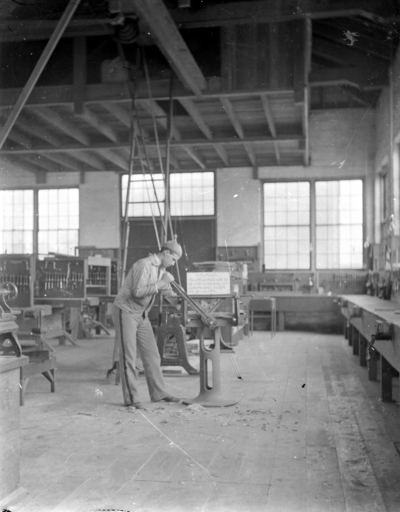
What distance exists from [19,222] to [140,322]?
9788mm

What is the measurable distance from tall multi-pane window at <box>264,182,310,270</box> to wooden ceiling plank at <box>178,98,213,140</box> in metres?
4.31

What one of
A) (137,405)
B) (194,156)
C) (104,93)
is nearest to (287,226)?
(194,156)

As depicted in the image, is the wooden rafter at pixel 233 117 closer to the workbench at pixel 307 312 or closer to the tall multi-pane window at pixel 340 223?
the tall multi-pane window at pixel 340 223

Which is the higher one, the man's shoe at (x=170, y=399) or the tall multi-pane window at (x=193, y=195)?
the tall multi-pane window at (x=193, y=195)

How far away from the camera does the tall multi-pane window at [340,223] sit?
13.7m

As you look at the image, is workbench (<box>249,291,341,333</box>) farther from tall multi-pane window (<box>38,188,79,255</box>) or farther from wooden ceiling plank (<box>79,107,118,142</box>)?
tall multi-pane window (<box>38,188,79,255</box>)

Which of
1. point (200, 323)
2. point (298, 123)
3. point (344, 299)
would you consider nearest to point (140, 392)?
point (200, 323)

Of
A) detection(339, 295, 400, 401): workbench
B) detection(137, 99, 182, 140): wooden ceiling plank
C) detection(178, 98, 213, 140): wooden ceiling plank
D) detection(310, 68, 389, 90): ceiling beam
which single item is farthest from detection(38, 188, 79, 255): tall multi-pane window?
detection(339, 295, 400, 401): workbench

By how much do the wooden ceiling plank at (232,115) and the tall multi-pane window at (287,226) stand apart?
4002mm

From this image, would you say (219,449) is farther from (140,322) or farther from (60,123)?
(60,123)

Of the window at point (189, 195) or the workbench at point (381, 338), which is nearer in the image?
the workbench at point (381, 338)

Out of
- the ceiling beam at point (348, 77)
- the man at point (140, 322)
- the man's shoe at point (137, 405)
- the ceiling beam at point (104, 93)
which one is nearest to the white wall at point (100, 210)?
the ceiling beam at point (104, 93)

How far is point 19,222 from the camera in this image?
45.6 ft

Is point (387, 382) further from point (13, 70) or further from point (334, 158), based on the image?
point (334, 158)
